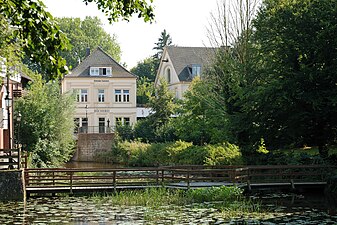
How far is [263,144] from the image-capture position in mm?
30594

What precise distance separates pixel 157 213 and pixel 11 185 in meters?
7.28

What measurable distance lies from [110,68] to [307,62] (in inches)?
1603

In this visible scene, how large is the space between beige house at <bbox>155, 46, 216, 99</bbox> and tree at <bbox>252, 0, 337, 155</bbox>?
39.0m

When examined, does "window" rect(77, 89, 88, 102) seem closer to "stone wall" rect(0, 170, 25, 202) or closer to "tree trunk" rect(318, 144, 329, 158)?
"tree trunk" rect(318, 144, 329, 158)

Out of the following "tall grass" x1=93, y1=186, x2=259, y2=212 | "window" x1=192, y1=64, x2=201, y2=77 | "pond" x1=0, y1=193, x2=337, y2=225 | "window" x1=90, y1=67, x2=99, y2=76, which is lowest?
"pond" x1=0, y1=193, x2=337, y2=225

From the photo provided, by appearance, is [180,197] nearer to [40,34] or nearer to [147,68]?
[40,34]

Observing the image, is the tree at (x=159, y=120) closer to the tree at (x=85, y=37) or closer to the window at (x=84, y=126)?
the window at (x=84, y=126)

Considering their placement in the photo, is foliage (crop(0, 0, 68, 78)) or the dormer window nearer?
foliage (crop(0, 0, 68, 78))

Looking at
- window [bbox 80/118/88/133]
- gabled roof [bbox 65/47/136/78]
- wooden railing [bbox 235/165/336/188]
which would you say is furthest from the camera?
gabled roof [bbox 65/47/136/78]

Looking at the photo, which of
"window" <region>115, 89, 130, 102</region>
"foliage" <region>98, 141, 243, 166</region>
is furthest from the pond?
"window" <region>115, 89, 130, 102</region>

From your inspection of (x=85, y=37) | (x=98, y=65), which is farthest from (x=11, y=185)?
(x=85, y=37)

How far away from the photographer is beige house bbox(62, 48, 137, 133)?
2618 inches

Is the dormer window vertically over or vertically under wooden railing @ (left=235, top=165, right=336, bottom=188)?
over

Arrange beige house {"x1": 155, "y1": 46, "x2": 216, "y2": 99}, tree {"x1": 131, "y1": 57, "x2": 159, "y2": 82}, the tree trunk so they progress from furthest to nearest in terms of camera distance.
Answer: tree {"x1": 131, "y1": 57, "x2": 159, "y2": 82}
beige house {"x1": 155, "y1": 46, "x2": 216, "y2": 99}
the tree trunk
